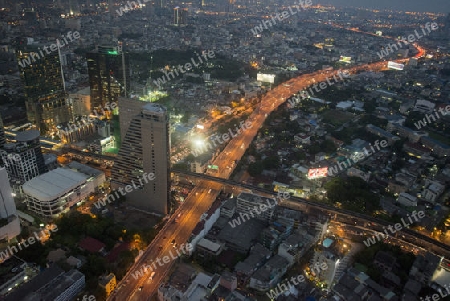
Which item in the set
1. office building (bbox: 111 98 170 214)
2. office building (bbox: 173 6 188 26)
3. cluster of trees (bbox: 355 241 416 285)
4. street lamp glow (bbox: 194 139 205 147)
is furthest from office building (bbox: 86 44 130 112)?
office building (bbox: 173 6 188 26)

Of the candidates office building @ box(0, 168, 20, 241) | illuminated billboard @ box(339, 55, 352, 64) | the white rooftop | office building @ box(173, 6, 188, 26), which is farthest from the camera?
office building @ box(173, 6, 188, 26)

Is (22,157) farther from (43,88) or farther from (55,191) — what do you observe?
(43,88)

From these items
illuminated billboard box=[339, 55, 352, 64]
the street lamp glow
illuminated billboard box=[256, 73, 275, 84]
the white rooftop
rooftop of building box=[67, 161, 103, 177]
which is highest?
the white rooftop

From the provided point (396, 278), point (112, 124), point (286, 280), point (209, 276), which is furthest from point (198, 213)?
point (112, 124)

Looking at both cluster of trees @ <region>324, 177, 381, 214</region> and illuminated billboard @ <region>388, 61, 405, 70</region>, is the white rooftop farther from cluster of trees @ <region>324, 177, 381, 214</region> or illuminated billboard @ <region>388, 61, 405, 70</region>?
illuminated billboard @ <region>388, 61, 405, 70</region>

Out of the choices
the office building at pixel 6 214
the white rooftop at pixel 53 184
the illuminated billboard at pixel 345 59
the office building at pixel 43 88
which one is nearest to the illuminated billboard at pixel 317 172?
the white rooftop at pixel 53 184

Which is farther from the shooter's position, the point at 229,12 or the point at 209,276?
the point at 229,12

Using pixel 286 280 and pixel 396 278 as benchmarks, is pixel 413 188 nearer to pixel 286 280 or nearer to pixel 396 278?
pixel 396 278
